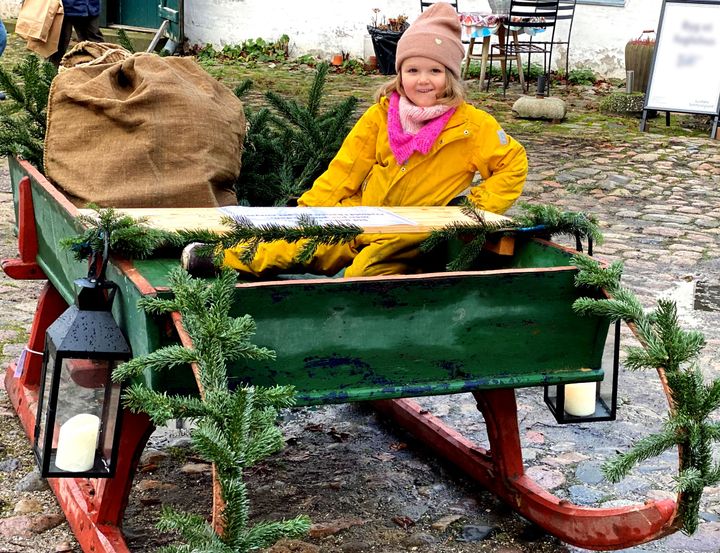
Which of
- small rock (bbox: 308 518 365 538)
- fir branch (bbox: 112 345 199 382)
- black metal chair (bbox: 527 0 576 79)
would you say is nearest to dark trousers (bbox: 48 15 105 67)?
black metal chair (bbox: 527 0 576 79)

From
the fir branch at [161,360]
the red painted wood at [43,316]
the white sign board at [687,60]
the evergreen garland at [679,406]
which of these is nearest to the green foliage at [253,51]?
the white sign board at [687,60]

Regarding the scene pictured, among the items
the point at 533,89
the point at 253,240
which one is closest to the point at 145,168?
the point at 253,240

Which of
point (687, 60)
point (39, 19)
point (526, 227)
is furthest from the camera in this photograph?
point (687, 60)

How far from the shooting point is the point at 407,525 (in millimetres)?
3123

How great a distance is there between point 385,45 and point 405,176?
31.0 ft

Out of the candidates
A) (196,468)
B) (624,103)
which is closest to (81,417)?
(196,468)

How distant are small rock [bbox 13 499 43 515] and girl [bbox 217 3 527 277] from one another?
1.06 metres

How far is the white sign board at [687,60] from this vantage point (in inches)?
386

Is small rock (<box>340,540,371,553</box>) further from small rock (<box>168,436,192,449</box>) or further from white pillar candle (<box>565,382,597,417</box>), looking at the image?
small rock (<box>168,436,192,449</box>)

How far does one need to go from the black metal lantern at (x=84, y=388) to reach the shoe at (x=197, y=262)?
0.18 m

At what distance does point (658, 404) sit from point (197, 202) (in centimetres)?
193

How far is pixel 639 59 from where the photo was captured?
37.9ft

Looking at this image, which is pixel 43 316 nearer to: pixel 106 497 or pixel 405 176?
pixel 106 497

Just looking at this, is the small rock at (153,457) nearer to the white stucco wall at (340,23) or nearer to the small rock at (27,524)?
the small rock at (27,524)
